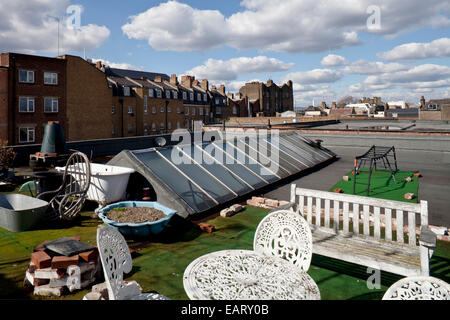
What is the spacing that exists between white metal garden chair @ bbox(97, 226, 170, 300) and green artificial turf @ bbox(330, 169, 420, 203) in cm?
964

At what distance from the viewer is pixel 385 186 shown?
40.6ft

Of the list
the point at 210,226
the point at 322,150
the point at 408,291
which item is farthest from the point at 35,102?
the point at 408,291

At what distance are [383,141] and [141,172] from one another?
18190 millimetres

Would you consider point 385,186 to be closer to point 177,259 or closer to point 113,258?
point 177,259

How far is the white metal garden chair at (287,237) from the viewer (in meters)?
3.81

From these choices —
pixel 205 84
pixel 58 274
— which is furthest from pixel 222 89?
pixel 58 274

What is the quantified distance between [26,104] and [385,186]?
3716cm

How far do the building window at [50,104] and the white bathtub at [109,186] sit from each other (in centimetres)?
3327

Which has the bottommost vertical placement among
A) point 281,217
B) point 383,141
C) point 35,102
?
point 281,217

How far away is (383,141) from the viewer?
20.7 m

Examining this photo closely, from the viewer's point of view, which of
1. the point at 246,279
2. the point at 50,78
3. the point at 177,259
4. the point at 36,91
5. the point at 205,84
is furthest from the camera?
the point at 205,84

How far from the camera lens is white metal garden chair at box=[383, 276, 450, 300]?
2516mm

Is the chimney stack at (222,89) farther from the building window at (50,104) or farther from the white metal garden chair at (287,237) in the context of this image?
the white metal garden chair at (287,237)
